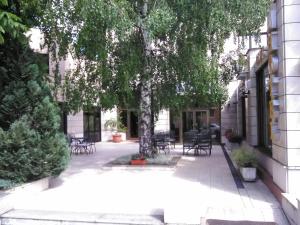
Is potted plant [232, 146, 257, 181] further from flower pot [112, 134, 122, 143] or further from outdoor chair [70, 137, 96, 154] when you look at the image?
flower pot [112, 134, 122, 143]

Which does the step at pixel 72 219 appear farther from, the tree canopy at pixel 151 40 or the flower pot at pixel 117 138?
the flower pot at pixel 117 138

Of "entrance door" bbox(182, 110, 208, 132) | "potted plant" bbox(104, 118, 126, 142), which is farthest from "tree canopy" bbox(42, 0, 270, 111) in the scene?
"potted plant" bbox(104, 118, 126, 142)

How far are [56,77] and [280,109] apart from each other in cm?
657

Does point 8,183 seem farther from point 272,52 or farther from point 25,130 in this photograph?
point 272,52

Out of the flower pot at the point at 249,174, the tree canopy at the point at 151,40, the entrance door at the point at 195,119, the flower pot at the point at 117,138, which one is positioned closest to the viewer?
the flower pot at the point at 249,174

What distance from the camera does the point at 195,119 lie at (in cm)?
2498

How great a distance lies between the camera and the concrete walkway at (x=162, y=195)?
6.32 metres

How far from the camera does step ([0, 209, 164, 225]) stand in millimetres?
6086

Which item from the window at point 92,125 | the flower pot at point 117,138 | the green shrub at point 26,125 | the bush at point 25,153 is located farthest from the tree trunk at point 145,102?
the flower pot at point 117,138

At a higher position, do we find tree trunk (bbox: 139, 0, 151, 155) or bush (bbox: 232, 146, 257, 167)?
tree trunk (bbox: 139, 0, 151, 155)

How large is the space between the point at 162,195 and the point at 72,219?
2.42 m

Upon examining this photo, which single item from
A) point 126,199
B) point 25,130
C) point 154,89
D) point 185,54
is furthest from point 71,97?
point 126,199

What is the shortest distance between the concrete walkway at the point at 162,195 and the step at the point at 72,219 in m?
0.24

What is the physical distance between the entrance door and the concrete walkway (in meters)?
12.9
